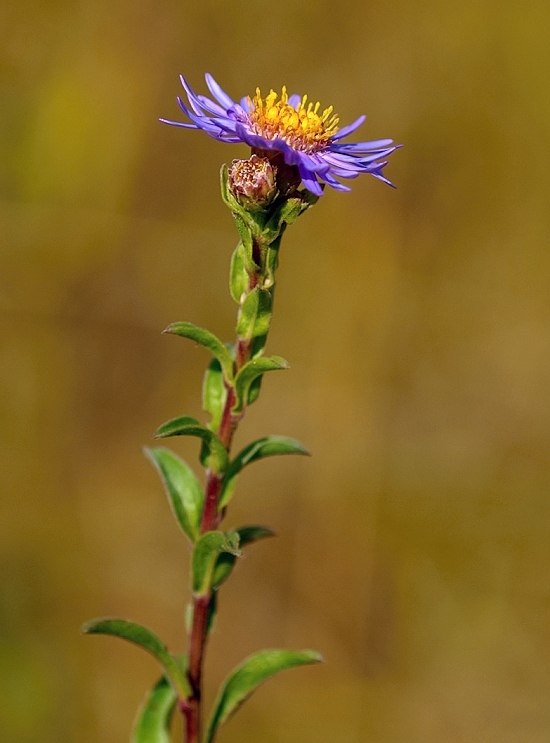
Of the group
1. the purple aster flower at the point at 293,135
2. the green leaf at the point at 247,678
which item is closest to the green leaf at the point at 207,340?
the purple aster flower at the point at 293,135

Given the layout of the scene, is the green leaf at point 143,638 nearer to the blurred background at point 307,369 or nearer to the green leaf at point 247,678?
the green leaf at point 247,678

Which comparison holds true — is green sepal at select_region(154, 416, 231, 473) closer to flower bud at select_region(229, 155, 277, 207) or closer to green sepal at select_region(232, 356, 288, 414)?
green sepal at select_region(232, 356, 288, 414)

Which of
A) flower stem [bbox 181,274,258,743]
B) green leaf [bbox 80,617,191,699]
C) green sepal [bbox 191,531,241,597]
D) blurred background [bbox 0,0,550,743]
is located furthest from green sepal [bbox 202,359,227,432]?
blurred background [bbox 0,0,550,743]

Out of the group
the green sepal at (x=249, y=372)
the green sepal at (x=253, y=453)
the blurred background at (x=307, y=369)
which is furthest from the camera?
the blurred background at (x=307, y=369)

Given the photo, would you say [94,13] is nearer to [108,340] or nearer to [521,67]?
[108,340]

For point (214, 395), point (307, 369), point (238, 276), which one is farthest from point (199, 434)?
point (307, 369)

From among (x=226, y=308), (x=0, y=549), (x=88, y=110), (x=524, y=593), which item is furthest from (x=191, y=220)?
(x=524, y=593)

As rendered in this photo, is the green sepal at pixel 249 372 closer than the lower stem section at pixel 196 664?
Yes
